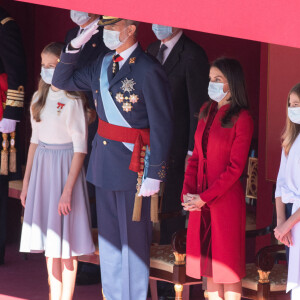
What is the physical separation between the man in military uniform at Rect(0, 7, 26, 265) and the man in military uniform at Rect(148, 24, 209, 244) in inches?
38.4

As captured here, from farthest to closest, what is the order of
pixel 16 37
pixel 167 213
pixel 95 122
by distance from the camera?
pixel 16 37
pixel 95 122
pixel 167 213

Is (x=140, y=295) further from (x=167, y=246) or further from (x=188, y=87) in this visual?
(x=188, y=87)

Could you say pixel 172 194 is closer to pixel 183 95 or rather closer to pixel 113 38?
pixel 183 95

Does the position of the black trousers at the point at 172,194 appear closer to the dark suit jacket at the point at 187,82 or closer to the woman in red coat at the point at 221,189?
the dark suit jacket at the point at 187,82

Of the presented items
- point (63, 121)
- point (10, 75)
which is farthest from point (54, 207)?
point (10, 75)

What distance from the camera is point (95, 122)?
5.03m

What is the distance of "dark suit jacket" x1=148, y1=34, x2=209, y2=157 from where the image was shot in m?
4.61

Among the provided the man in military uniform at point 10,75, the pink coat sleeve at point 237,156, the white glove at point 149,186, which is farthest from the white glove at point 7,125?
the pink coat sleeve at point 237,156

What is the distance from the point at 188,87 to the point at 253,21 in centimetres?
202

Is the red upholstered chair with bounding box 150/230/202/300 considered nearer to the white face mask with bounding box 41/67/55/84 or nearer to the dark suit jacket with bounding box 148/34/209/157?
the dark suit jacket with bounding box 148/34/209/157

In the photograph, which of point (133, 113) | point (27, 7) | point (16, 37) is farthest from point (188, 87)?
point (27, 7)

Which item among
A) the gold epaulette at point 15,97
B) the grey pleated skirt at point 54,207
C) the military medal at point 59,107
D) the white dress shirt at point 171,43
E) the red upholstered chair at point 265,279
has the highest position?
the white dress shirt at point 171,43

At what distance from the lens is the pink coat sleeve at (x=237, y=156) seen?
13.1ft

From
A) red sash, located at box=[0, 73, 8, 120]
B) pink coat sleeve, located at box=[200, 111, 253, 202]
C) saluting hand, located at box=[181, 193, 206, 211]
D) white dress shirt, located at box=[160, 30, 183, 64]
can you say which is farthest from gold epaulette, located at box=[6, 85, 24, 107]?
pink coat sleeve, located at box=[200, 111, 253, 202]
